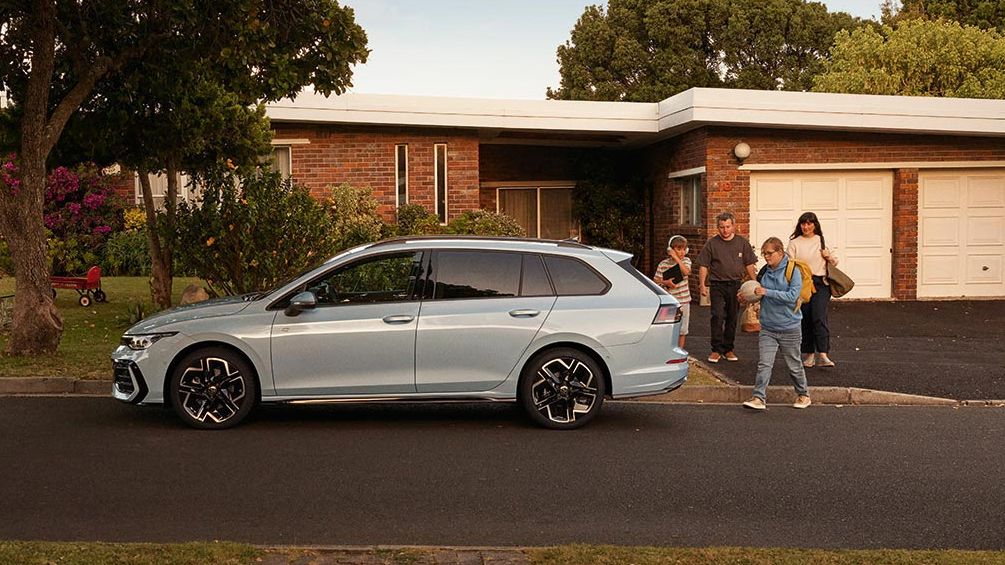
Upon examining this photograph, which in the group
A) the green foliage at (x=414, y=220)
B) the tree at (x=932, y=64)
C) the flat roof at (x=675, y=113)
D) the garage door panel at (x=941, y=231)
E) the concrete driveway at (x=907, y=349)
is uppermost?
the tree at (x=932, y=64)

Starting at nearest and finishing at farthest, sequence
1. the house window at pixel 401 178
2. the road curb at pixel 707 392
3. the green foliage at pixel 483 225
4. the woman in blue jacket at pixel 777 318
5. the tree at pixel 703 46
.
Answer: the woman in blue jacket at pixel 777 318 < the road curb at pixel 707 392 < the green foliage at pixel 483 225 < the house window at pixel 401 178 < the tree at pixel 703 46

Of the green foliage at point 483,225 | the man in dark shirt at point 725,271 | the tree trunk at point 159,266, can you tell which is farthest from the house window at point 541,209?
the man in dark shirt at point 725,271

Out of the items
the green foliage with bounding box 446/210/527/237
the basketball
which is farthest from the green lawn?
the basketball

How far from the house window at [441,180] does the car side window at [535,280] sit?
1142 centimetres

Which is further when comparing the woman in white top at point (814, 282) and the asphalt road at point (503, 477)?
the woman in white top at point (814, 282)

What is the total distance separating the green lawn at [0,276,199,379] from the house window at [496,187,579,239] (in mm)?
7158

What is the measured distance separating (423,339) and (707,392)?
130 inches

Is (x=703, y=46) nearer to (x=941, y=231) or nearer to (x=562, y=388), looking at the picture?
(x=941, y=231)

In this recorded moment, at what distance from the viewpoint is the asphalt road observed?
19.5ft

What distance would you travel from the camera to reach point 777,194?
19250mm

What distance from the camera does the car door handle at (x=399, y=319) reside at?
8695 mm

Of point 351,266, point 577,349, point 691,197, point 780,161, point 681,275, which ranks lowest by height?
point 577,349

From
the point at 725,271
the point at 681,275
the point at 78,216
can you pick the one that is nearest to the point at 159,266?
the point at 78,216

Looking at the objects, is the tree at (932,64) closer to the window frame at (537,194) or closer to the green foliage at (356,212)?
the window frame at (537,194)
